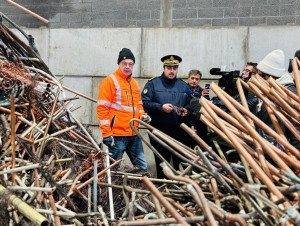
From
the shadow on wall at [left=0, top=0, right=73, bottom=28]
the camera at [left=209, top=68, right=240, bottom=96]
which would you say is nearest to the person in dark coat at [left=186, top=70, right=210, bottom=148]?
the camera at [left=209, top=68, right=240, bottom=96]

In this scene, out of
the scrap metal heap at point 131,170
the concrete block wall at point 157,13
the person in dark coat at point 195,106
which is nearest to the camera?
the scrap metal heap at point 131,170

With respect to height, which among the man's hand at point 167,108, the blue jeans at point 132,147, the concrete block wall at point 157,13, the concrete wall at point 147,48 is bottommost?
the blue jeans at point 132,147

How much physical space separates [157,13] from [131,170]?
425 centimetres

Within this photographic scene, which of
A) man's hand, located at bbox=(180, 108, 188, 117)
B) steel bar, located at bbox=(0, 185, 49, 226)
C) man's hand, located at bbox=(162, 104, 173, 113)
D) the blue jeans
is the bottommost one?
the blue jeans

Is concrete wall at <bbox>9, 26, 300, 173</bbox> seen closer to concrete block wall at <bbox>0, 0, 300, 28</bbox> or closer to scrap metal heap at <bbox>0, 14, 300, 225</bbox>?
concrete block wall at <bbox>0, 0, 300, 28</bbox>

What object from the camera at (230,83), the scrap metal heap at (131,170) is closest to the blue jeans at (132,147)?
the camera at (230,83)

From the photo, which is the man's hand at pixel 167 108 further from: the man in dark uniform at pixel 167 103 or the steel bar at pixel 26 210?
the steel bar at pixel 26 210

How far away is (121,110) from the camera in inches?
238

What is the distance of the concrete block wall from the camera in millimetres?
7539

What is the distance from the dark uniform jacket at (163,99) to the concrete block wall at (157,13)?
70.3 inches

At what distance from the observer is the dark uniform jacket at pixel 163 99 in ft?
20.7

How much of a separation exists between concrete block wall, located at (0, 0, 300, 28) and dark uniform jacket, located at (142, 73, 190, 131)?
1.79 m

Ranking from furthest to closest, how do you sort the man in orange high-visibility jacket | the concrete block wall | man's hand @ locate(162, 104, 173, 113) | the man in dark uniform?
1. the concrete block wall
2. the man in dark uniform
3. man's hand @ locate(162, 104, 173, 113)
4. the man in orange high-visibility jacket

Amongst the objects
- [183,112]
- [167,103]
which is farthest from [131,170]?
[167,103]
